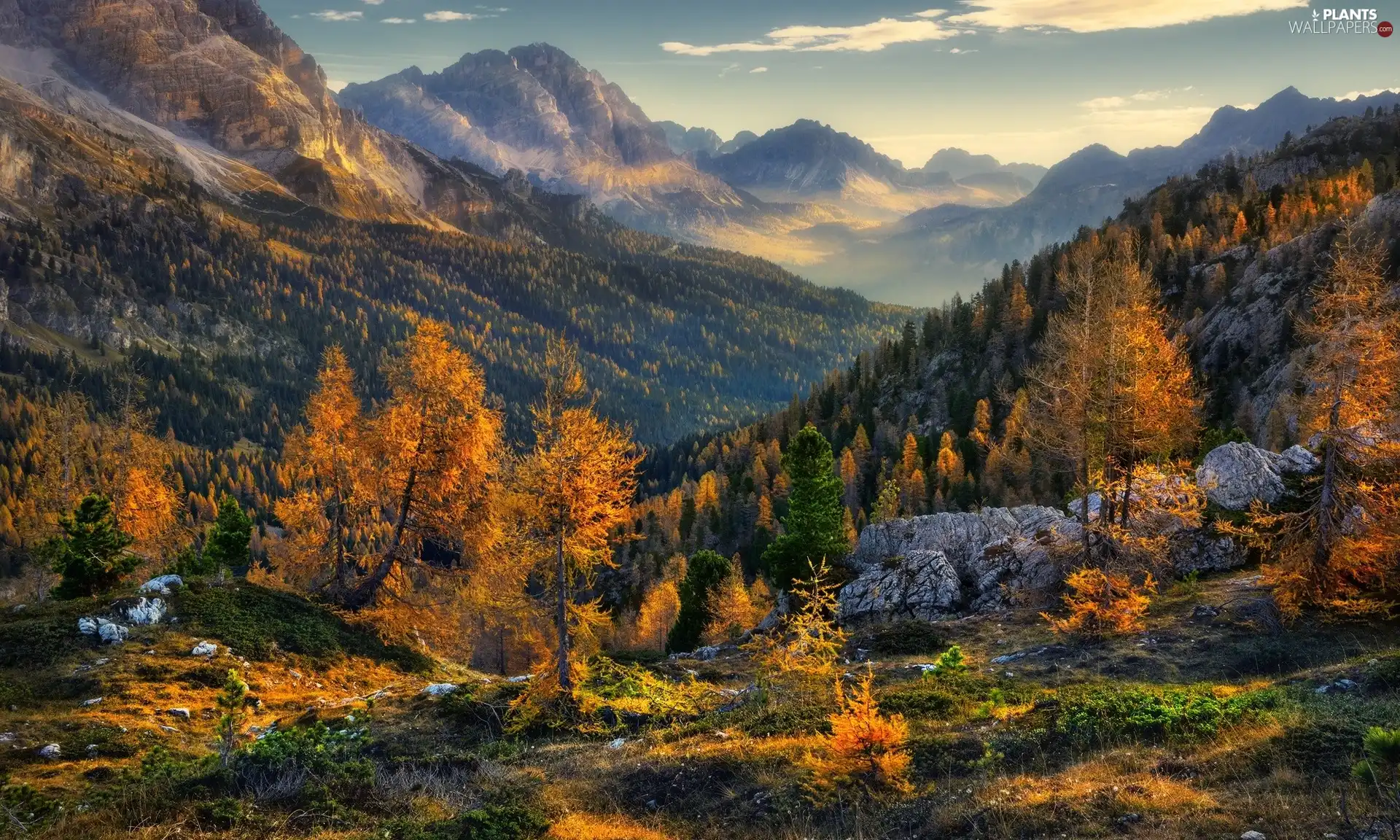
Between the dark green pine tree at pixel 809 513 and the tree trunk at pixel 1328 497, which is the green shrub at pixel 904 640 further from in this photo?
the dark green pine tree at pixel 809 513

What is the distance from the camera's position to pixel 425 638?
131ft

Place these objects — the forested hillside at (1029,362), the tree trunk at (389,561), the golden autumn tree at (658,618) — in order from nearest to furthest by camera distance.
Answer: the tree trunk at (389,561), the forested hillside at (1029,362), the golden autumn tree at (658,618)

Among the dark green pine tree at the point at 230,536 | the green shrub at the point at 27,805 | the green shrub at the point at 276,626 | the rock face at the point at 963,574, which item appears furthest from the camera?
the dark green pine tree at the point at 230,536

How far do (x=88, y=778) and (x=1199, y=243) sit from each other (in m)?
160

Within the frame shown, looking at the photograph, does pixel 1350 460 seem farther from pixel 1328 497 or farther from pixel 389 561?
pixel 389 561

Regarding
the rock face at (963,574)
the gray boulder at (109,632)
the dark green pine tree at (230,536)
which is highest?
the gray boulder at (109,632)

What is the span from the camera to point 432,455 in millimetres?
36125

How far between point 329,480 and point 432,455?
832 centimetres

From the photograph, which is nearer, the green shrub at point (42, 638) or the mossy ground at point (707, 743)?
the mossy ground at point (707, 743)

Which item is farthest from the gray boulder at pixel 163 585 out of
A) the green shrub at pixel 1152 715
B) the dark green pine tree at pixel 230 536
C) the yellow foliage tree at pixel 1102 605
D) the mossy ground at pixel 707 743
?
the yellow foliage tree at pixel 1102 605

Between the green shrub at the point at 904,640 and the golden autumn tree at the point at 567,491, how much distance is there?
52.6 ft

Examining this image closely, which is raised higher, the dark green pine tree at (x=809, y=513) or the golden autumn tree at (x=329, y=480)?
the golden autumn tree at (x=329, y=480)

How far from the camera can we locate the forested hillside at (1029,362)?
96.8m

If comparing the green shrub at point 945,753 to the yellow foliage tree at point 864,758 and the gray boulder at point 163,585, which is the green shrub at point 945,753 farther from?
the gray boulder at point 163,585
